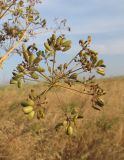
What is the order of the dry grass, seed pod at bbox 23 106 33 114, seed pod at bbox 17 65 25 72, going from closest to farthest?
1. seed pod at bbox 23 106 33 114
2. seed pod at bbox 17 65 25 72
3. the dry grass

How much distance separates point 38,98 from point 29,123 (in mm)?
8543

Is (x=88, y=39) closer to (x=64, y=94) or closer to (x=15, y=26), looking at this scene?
(x=15, y=26)

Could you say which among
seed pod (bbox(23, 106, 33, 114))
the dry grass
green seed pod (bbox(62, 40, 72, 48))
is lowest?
the dry grass

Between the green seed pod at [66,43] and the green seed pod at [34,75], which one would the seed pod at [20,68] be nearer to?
the green seed pod at [34,75]

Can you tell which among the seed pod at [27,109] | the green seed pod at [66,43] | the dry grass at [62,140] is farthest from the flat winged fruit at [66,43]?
Result: the dry grass at [62,140]

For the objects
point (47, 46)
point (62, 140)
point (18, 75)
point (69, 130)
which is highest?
point (47, 46)

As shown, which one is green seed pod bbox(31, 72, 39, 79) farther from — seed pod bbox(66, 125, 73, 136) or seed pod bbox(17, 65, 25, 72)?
seed pod bbox(66, 125, 73, 136)

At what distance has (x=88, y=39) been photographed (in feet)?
5.87

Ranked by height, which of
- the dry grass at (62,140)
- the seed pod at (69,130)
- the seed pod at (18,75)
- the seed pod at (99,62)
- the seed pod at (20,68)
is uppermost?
the seed pod at (99,62)

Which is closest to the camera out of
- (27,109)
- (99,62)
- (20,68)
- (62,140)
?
(27,109)

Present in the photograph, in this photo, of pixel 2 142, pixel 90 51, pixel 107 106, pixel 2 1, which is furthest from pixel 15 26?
pixel 107 106

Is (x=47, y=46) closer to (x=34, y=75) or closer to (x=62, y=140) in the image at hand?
(x=34, y=75)

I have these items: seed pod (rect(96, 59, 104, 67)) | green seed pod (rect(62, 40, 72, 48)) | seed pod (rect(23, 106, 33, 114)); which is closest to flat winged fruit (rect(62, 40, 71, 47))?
green seed pod (rect(62, 40, 72, 48))

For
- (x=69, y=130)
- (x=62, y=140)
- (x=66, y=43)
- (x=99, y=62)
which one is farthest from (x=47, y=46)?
(x=62, y=140)
